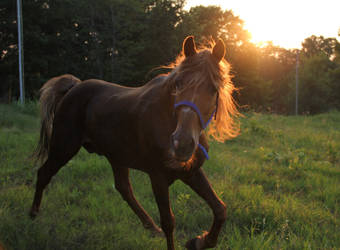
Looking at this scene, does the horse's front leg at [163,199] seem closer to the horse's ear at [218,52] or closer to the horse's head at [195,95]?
the horse's head at [195,95]

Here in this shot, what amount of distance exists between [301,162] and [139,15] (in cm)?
2405

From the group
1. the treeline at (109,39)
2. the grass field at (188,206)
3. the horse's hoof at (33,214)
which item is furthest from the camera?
the treeline at (109,39)

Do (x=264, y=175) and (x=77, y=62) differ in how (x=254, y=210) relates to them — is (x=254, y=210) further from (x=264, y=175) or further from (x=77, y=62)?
(x=77, y=62)

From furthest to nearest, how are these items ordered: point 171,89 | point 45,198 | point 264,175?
point 264,175 → point 45,198 → point 171,89

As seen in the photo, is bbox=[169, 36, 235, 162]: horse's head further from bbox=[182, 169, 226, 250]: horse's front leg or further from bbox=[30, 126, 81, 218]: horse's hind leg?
bbox=[30, 126, 81, 218]: horse's hind leg

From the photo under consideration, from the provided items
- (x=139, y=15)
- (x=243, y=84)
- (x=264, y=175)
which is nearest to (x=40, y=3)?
(x=139, y=15)

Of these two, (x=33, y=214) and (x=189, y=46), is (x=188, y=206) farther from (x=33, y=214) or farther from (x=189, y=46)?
(x=189, y=46)

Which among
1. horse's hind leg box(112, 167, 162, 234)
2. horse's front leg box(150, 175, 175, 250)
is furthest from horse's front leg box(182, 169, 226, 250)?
horse's hind leg box(112, 167, 162, 234)

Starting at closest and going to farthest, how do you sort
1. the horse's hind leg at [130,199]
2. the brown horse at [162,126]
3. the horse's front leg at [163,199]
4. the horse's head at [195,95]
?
the horse's head at [195,95]
the brown horse at [162,126]
the horse's front leg at [163,199]
the horse's hind leg at [130,199]

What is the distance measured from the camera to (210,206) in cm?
221

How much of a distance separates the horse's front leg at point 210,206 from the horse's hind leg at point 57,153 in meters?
1.54

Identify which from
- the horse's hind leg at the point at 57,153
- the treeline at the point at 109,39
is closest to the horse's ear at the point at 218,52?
the horse's hind leg at the point at 57,153

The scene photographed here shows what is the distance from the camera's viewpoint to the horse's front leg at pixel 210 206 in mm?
2145

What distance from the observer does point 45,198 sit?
3.49m
